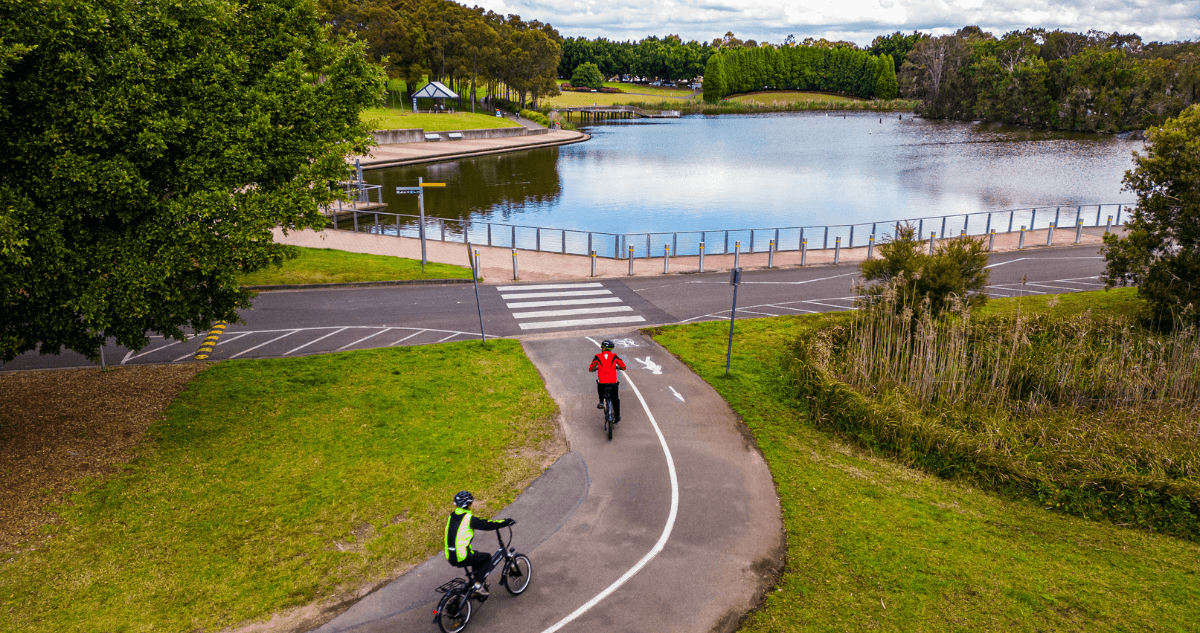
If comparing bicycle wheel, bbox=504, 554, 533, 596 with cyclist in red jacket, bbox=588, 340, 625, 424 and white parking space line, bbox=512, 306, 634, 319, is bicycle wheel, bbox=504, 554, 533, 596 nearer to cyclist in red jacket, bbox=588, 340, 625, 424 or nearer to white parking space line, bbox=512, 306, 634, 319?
cyclist in red jacket, bbox=588, 340, 625, 424

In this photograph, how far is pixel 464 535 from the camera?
24.9 ft

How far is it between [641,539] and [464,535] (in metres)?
2.84

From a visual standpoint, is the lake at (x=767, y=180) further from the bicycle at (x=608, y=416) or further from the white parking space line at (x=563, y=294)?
the bicycle at (x=608, y=416)

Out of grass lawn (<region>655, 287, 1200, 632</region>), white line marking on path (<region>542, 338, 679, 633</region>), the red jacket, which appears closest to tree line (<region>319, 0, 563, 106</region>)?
the red jacket

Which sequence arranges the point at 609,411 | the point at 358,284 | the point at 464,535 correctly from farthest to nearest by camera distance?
the point at 358,284 → the point at 609,411 → the point at 464,535

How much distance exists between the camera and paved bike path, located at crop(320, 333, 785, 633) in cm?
803

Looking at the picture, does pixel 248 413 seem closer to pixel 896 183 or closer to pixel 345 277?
pixel 345 277

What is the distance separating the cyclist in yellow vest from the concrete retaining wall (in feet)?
214

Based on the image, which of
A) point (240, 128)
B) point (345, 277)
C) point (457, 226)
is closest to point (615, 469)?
point (240, 128)

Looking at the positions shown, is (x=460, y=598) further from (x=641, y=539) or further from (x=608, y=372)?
(x=608, y=372)

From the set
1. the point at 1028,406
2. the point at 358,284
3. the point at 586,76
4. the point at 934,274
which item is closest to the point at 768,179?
the point at 358,284

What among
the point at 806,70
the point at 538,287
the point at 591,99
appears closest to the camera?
the point at 538,287

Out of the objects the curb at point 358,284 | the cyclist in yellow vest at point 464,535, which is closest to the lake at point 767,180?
the curb at point 358,284

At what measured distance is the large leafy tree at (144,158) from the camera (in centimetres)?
920
